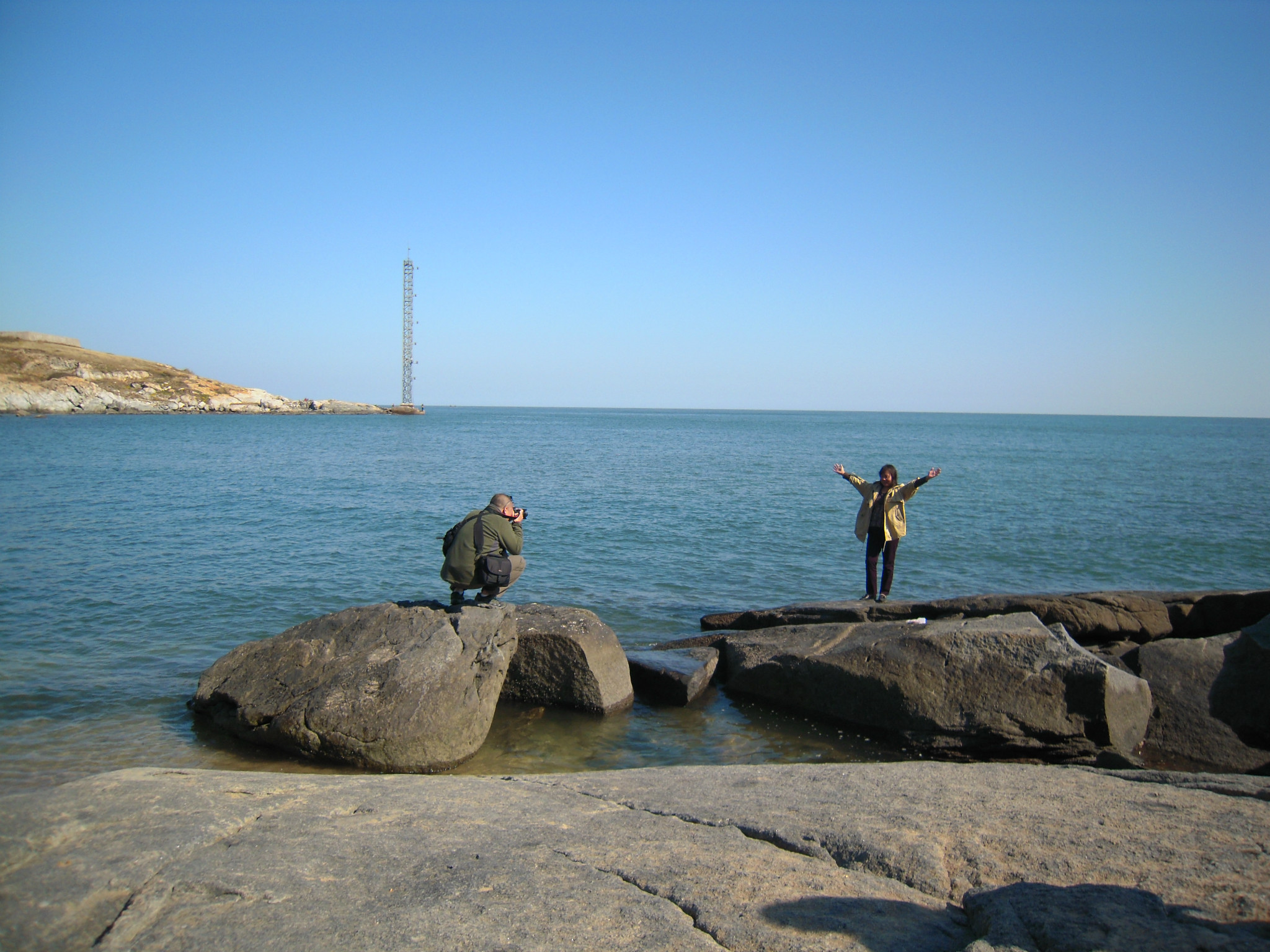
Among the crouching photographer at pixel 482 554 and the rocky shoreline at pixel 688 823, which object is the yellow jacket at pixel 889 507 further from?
the crouching photographer at pixel 482 554

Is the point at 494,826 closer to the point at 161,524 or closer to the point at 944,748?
the point at 944,748

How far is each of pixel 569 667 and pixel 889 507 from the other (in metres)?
6.49

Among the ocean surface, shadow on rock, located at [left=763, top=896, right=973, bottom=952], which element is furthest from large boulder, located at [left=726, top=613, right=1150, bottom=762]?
shadow on rock, located at [left=763, top=896, right=973, bottom=952]

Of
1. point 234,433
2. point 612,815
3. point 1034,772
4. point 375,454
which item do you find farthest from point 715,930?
point 234,433

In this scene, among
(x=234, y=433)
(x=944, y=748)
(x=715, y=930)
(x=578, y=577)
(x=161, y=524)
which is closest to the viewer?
(x=715, y=930)

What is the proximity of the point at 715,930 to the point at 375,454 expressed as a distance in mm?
60081

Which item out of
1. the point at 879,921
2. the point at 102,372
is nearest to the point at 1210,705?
the point at 879,921

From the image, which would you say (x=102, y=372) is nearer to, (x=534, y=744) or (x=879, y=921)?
(x=534, y=744)

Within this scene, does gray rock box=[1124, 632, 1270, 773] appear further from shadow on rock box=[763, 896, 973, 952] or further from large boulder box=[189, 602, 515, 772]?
large boulder box=[189, 602, 515, 772]

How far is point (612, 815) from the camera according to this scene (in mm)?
5434

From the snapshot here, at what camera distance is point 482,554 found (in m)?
10.1

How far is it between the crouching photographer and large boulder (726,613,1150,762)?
4.11 metres

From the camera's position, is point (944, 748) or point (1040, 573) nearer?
point (944, 748)

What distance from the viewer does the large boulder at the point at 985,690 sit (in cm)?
798
